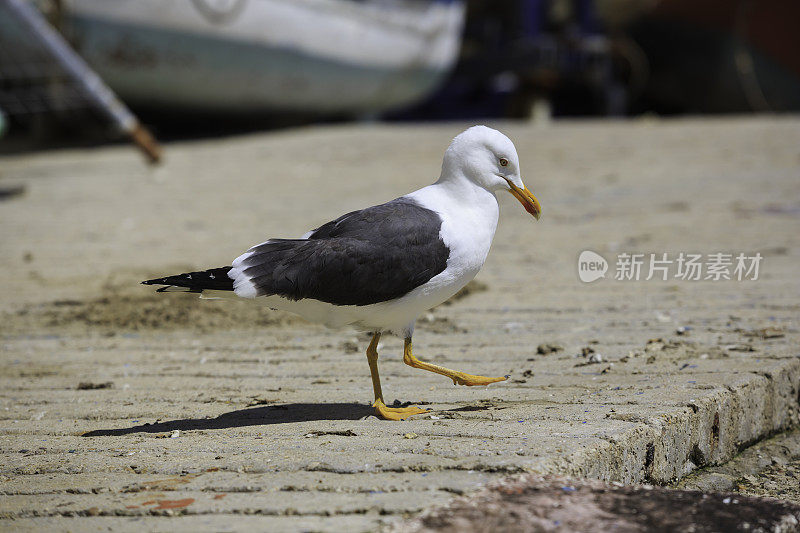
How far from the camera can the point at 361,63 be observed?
13914mm

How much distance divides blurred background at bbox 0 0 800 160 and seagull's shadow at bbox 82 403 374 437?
18.9 feet

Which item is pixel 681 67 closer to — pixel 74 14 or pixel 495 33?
pixel 495 33

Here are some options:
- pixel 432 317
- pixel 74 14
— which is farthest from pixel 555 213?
pixel 74 14

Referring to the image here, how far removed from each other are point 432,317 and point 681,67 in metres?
14.7

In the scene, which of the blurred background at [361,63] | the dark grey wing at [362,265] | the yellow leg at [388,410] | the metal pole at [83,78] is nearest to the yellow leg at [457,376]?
the yellow leg at [388,410]

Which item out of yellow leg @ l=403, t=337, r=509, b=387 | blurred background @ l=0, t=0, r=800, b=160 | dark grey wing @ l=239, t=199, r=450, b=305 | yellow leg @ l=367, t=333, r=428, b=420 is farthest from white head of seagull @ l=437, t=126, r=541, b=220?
blurred background @ l=0, t=0, r=800, b=160

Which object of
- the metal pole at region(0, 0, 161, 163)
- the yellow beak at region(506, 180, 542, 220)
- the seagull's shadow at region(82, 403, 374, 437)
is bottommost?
the seagull's shadow at region(82, 403, 374, 437)

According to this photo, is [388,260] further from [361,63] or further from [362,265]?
[361,63]

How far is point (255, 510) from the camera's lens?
2631 mm

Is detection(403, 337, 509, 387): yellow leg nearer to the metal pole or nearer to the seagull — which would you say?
the seagull

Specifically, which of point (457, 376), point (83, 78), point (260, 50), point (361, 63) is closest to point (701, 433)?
point (457, 376)

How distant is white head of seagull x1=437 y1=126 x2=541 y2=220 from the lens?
140 inches

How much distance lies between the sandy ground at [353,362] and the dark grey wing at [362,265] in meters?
0.49

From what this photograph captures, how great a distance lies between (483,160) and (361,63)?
10714 millimetres
